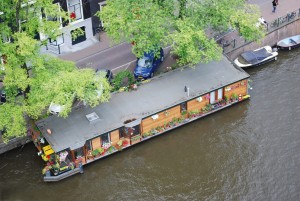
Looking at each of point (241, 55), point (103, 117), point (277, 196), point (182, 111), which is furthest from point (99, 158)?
point (241, 55)

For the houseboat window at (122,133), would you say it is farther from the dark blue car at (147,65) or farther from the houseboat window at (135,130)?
the dark blue car at (147,65)

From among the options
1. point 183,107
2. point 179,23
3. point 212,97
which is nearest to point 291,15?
point 212,97

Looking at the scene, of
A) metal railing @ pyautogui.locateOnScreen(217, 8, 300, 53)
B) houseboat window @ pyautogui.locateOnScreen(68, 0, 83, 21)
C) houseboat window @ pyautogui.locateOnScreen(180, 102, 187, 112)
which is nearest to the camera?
houseboat window @ pyautogui.locateOnScreen(180, 102, 187, 112)

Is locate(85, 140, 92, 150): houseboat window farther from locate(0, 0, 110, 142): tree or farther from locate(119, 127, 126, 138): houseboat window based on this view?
locate(0, 0, 110, 142): tree

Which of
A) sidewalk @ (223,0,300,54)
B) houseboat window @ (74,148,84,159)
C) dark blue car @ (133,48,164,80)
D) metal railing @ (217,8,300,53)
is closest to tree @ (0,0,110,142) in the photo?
houseboat window @ (74,148,84,159)

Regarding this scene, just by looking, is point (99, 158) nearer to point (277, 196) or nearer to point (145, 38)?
point (145, 38)

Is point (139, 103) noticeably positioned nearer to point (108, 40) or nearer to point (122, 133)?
point (122, 133)
